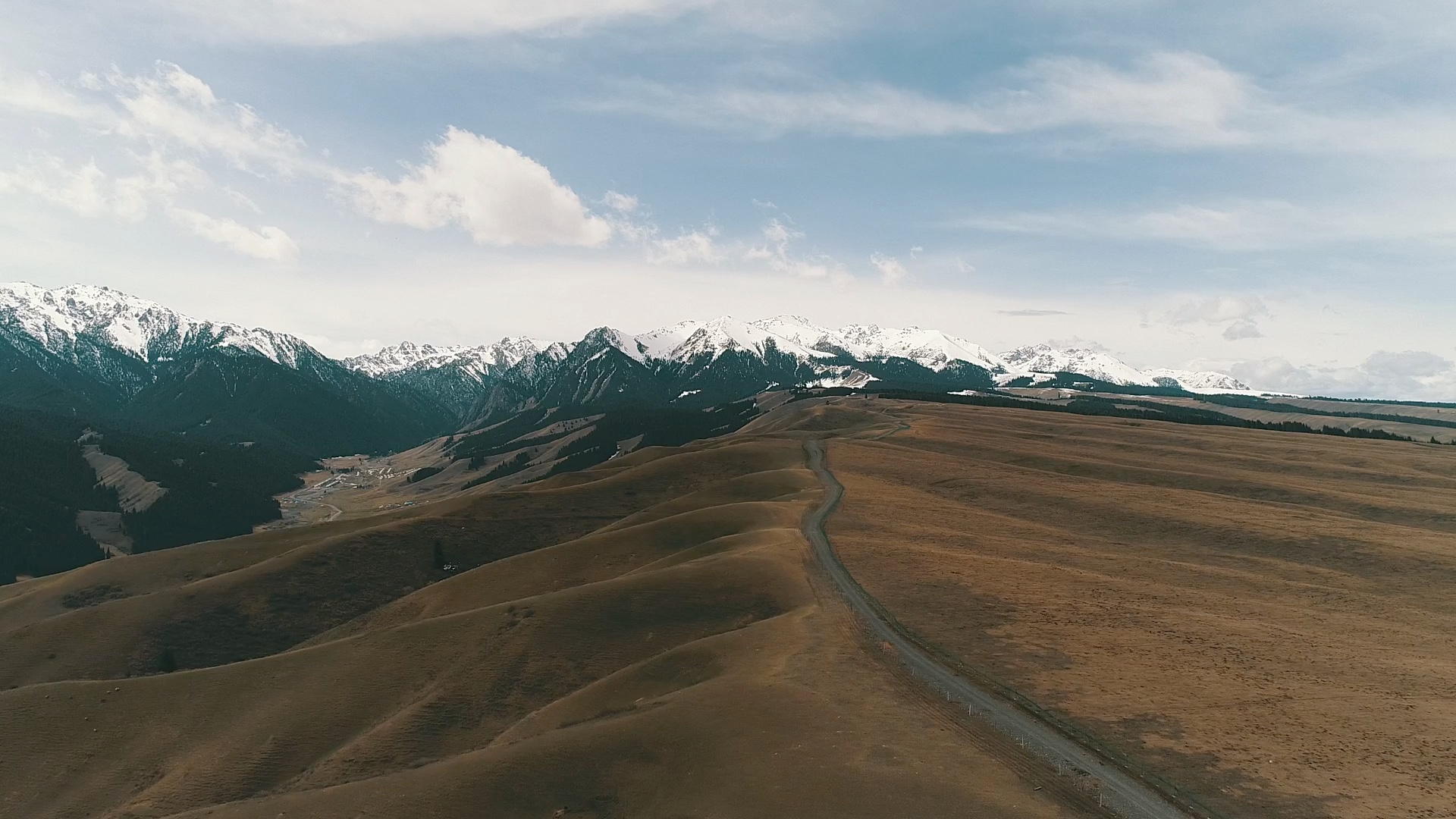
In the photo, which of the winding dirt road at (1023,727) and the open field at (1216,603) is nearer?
the winding dirt road at (1023,727)

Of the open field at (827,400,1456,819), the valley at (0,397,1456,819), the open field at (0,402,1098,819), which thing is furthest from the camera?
the open field at (827,400,1456,819)

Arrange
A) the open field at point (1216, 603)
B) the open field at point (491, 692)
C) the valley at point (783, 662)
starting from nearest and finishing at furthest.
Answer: the open field at point (491, 692) < the valley at point (783, 662) < the open field at point (1216, 603)

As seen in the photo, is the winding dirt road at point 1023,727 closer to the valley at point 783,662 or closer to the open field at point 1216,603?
the valley at point 783,662

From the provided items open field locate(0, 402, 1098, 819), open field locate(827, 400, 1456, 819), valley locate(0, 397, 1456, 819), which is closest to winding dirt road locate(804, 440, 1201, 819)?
valley locate(0, 397, 1456, 819)

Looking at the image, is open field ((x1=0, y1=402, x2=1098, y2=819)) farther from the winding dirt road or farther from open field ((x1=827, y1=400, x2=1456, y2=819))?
open field ((x1=827, y1=400, x2=1456, y2=819))

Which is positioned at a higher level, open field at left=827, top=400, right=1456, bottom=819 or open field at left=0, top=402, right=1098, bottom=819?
open field at left=827, top=400, right=1456, bottom=819

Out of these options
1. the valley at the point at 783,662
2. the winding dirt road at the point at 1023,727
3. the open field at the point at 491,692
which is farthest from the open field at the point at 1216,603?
the open field at the point at 491,692
